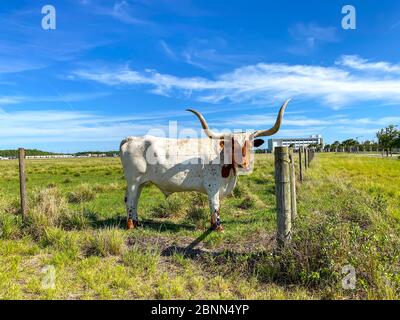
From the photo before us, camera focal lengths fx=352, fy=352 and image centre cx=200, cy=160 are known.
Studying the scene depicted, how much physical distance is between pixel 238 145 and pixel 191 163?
1072mm

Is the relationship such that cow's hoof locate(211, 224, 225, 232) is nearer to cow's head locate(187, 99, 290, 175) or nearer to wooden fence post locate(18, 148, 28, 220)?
cow's head locate(187, 99, 290, 175)

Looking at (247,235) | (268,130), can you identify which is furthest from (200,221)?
(268,130)

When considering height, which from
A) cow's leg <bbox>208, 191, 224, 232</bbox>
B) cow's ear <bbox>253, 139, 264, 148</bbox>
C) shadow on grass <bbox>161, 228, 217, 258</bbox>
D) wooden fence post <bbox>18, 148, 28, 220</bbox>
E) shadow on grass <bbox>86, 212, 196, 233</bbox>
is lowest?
shadow on grass <bbox>161, 228, 217, 258</bbox>

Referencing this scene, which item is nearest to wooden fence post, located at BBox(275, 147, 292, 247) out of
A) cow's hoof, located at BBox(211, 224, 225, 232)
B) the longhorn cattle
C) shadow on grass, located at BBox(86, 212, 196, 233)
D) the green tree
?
cow's hoof, located at BBox(211, 224, 225, 232)

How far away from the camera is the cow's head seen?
727cm

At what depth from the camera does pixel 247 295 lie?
4035 millimetres

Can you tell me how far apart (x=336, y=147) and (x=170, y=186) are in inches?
4113

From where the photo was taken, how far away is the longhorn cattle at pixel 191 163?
289 inches

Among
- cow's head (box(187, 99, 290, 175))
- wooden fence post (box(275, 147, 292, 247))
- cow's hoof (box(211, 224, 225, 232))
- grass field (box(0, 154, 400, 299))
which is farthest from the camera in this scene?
cow's head (box(187, 99, 290, 175))

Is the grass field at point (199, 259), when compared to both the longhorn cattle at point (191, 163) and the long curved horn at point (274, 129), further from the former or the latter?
the long curved horn at point (274, 129)

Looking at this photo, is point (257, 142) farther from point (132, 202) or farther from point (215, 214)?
point (132, 202)

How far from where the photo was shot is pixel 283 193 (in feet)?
16.0

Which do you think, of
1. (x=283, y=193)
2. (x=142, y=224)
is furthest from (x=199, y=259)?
(x=142, y=224)
